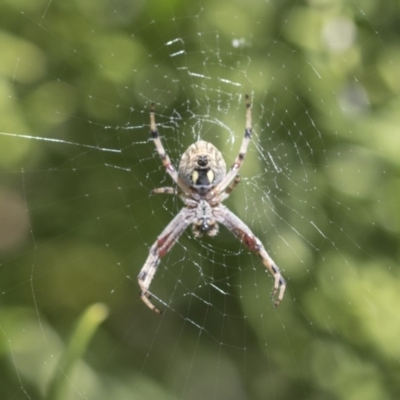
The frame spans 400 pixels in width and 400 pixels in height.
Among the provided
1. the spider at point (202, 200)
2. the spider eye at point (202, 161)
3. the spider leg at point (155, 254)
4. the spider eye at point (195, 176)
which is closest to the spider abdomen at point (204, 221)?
the spider at point (202, 200)

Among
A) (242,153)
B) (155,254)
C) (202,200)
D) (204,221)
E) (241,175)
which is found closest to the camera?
(242,153)

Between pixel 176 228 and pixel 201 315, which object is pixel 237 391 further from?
pixel 176 228

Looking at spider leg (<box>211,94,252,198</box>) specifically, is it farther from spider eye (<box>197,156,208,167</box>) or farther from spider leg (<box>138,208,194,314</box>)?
spider leg (<box>138,208,194,314</box>)

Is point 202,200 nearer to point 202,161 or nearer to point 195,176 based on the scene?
point 195,176

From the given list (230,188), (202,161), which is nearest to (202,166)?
(202,161)

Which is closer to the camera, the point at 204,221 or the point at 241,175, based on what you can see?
the point at 241,175

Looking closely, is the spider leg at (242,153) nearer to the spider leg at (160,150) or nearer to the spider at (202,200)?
the spider at (202,200)

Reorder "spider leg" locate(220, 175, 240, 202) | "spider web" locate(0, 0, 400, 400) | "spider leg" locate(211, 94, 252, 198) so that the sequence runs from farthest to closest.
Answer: "spider leg" locate(220, 175, 240, 202) < "spider leg" locate(211, 94, 252, 198) < "spider web" locate(0, 0, 400, 400)

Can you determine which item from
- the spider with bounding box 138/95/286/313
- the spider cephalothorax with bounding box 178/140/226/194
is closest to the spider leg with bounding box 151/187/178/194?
the spider with bounding box 138/95/286/313

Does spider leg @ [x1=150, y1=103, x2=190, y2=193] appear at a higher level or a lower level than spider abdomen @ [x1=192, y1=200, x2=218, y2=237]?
higher
